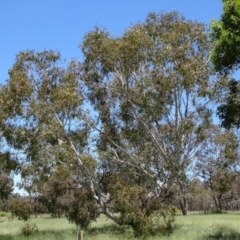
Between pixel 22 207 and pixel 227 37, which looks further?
pixel 22 207

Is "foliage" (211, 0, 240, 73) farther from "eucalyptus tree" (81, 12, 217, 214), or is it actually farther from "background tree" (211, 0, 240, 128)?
"eucalyptus tree" (81, 12, 217, 214)

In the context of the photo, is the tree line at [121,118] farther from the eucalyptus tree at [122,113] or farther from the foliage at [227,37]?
the foliage at [227,37]

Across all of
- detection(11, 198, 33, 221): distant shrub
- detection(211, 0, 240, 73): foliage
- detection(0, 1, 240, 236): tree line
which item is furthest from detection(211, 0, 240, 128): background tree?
detection(11, 198, 33, 221): distant shrub

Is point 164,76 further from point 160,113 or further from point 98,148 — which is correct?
point 98,148

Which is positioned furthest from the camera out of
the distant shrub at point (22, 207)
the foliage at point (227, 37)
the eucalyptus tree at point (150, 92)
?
the distant shrub at point (22, 207)

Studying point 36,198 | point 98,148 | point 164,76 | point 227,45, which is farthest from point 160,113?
point 36,198

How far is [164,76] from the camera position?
2119 cm

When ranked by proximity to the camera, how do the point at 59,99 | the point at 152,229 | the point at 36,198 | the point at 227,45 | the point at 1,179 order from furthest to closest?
the point at 1,179
the point at 36,198
the point at 59,99
the point at 152,229
the point at 227,45

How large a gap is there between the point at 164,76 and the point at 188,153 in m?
5.12

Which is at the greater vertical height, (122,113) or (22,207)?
(122,113)

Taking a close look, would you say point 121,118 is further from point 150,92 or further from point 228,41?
point 228,41

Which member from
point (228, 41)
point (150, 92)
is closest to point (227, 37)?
point (228, 41)

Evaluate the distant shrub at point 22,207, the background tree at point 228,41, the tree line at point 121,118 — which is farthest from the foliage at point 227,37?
the distant shrub at point 22,207

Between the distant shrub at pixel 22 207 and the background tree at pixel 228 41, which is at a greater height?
the background tree at pixel 228 41
